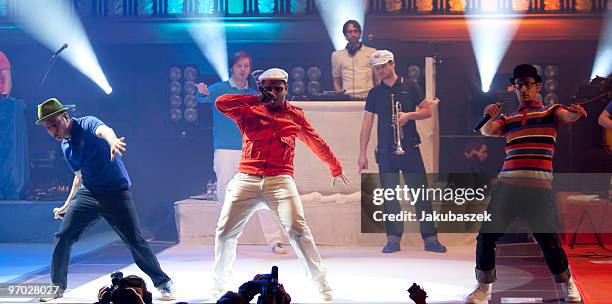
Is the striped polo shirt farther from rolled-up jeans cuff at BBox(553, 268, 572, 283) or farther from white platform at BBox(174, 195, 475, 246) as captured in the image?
white platform at BBox(174, 195, 475, 246)

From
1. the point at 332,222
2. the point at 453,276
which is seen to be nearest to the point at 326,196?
the point at 332,222

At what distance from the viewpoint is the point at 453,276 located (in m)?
7.96

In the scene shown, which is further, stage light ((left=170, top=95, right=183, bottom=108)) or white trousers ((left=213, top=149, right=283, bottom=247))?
stage light ((left=170, top=95, right=183, bottom=108))

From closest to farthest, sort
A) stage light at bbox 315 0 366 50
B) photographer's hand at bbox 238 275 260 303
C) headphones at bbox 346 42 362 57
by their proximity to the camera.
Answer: photographer's hand at bbox 238 275 260 303
headphones at bbox 346 42 362 57
stage light at bbox 315 0 366 50

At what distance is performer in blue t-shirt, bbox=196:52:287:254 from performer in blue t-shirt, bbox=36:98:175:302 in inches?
102

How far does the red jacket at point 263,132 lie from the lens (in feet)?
22.1

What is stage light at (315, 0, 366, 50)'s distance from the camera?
1162 cm

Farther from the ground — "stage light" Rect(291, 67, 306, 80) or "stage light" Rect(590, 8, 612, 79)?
"stage light" Rect(590, 8, 612, 79)

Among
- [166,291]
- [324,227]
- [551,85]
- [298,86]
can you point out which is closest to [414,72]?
[298,86]

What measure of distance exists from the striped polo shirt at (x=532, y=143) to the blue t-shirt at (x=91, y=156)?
109 inches

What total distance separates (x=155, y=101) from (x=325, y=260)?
4.37 metres

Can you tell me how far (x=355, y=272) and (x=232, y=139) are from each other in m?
2.13

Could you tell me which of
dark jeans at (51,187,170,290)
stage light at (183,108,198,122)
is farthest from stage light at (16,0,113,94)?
dark jeans at (51,187,170,290)

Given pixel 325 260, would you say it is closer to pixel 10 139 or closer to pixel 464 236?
pixel 464 236
